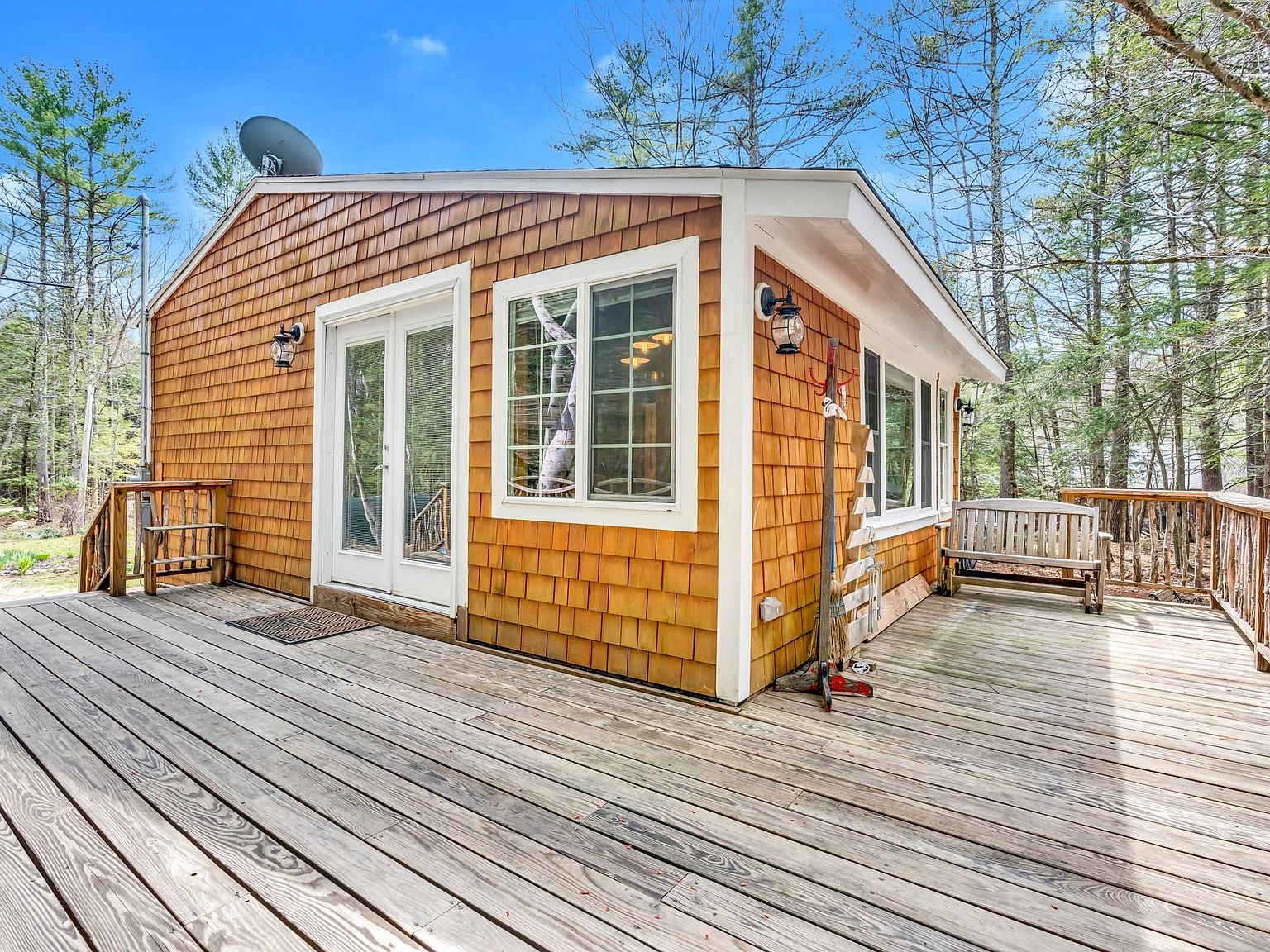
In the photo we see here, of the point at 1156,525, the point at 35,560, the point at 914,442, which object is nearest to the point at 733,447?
the point at 914,442

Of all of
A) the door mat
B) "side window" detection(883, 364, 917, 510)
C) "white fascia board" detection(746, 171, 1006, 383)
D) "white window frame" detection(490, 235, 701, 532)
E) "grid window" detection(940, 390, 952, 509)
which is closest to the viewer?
"white fascia board" detection(746, 171, 1006, 383)

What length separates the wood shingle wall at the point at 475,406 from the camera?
2820 mm

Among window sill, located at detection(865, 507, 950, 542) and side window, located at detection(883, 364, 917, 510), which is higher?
side window, located at detection(883, 364, 917, 510)

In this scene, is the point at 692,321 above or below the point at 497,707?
above

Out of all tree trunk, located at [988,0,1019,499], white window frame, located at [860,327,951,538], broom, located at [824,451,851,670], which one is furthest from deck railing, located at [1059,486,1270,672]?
tree trunk, located at [988,0,1019,499]

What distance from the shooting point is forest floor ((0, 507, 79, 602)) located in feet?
25.5

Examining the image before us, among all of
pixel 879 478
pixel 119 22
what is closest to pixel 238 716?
pixel 879 478

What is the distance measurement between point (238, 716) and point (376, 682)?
59 cm

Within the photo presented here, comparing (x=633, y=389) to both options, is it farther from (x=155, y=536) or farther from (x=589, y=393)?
(x=155, y=536)

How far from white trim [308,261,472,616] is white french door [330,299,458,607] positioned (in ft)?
0.20

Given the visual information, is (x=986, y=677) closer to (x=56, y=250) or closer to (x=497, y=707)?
(x=497, y=707)

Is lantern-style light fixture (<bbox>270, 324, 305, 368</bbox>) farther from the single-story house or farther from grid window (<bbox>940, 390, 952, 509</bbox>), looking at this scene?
grid window (<bbox>940, 390, 952, 509</bbox>)

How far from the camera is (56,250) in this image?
12422mm

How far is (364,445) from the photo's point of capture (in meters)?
4.43
